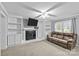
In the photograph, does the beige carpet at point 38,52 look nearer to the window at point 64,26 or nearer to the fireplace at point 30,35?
the fireplace at point 30,35

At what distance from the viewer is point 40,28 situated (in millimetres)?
6746

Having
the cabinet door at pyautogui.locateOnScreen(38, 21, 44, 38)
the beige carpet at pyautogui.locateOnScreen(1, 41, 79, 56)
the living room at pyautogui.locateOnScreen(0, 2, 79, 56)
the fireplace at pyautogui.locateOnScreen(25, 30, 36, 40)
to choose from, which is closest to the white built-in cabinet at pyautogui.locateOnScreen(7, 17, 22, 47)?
the living room at pyautogui.locateOnScreen(0, 2, 79, 56)

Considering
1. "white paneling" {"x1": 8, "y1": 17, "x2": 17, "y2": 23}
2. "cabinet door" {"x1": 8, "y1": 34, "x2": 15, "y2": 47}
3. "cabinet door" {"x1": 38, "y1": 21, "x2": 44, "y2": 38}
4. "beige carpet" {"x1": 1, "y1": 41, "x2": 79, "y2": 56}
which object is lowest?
"beige carpet" {"x1": 1, "y1": 41, "x2": 79, "y2": 56}

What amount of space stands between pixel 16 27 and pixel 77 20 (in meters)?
4.32

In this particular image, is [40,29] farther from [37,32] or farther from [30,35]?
[30,35]

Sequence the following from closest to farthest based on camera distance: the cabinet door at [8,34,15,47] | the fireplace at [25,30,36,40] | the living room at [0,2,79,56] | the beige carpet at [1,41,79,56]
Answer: the beige carpet at [1,41,79,56], the living room at [0,2,79,56], the cabinet door at [8,34,15,47], the fireplace at [25,30,36,40]

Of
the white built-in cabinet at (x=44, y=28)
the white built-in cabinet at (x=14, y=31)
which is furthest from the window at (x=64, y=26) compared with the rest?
the white built-in cabinet at (x=14, y=31)

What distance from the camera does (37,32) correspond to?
6496 mm

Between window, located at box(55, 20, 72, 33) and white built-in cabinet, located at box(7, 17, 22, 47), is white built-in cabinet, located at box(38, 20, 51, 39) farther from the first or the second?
white built-in cabinet, located at box(7, 17, 22, 47)

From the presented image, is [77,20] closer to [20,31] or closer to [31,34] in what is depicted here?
[31,34]

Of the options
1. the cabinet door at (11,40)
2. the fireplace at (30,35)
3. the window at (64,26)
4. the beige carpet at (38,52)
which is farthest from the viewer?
the fireplace at (30,35)

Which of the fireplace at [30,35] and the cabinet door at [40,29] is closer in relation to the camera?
the fireplace at [30,35]

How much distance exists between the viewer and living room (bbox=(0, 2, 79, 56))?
371 centimetres

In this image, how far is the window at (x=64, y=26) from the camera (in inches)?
220
